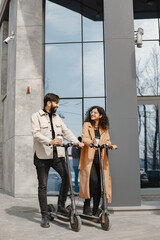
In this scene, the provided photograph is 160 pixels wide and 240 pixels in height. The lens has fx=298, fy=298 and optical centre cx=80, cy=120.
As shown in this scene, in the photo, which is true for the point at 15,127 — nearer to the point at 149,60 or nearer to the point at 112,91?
the point at 112,91

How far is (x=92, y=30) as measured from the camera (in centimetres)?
924

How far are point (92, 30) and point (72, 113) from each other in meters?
2.70

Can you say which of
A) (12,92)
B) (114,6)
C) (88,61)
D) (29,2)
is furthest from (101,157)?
(29,2)

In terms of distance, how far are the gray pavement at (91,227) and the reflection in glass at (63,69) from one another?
4.22 m

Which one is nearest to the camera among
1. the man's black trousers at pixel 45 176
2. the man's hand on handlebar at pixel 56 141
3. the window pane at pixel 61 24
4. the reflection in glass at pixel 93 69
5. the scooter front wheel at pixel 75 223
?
the scooter front wheel at pixel 75 223

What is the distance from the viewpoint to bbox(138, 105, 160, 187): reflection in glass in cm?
896

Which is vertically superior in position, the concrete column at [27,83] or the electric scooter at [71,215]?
the concrete column at [27,83]

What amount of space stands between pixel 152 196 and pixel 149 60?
4.04m

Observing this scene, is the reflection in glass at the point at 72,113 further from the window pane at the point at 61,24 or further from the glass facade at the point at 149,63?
the window pane at the point at 61,24

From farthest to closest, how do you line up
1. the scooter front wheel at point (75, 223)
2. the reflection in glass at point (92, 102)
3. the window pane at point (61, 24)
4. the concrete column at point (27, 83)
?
the window pane at point (61, 24), the reflection in glass at point (92, 102), the concrete column at point (27, 83), the scooter front wheel at point (75, 223)

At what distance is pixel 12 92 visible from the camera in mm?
9406

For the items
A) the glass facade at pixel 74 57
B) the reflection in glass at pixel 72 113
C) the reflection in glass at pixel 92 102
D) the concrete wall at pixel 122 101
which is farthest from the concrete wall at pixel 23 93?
the concrete wall at pixel 122 101

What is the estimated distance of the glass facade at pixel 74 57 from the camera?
8766 mm

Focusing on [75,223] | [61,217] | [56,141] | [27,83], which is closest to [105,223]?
[75,223]
